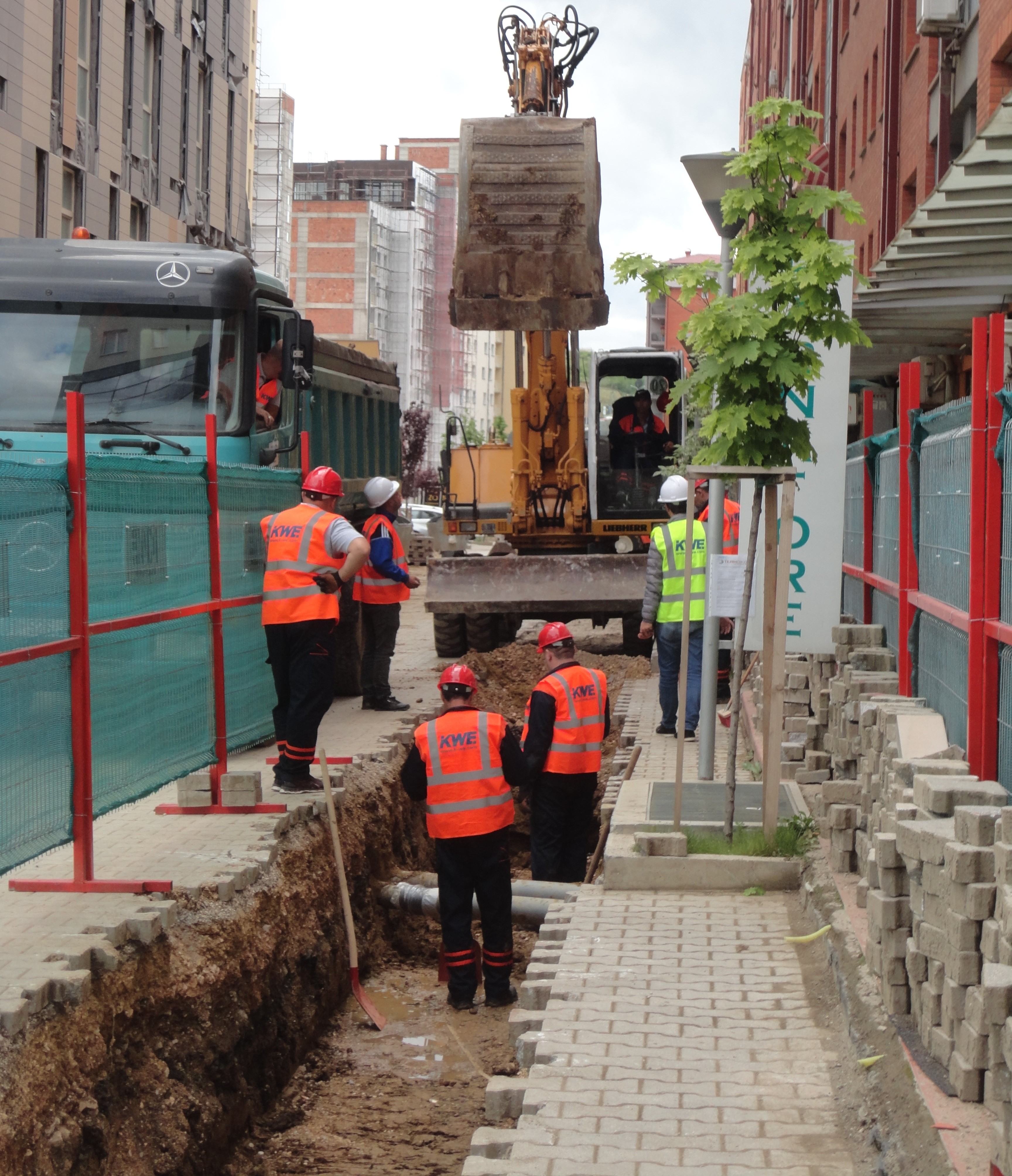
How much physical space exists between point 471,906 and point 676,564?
3806 mm

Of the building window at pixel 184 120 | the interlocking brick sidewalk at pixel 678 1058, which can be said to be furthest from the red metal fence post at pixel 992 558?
the building window at pixel 184 120

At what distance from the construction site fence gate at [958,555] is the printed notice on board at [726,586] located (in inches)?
30.8

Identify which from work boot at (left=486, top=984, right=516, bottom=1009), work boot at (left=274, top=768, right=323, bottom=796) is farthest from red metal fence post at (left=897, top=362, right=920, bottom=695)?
work boot at (left=274, top=768, right=323, bottom=796)

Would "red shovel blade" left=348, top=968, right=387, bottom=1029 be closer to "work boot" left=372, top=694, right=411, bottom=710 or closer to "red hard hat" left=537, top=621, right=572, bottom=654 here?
"red hard hat" left=537, top=621, right=572, bottom=654

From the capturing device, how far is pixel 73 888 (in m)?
6.54

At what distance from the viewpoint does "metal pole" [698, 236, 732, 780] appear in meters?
9.13

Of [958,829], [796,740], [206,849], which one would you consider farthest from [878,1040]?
[796,740]

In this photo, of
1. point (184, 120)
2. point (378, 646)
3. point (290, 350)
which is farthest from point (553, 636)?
point (184, 120)

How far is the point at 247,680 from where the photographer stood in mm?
9297

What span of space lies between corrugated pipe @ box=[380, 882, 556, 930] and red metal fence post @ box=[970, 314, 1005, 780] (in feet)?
11.6

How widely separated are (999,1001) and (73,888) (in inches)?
165

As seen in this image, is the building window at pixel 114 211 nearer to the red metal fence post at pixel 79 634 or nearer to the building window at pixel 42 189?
the building window at pixel 42 189

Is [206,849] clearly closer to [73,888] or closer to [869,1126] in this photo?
[73,888]

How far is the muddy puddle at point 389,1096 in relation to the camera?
6.52 meters
